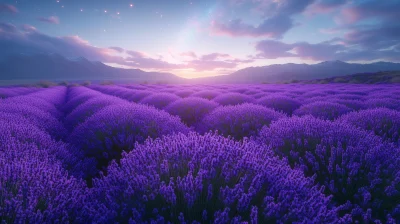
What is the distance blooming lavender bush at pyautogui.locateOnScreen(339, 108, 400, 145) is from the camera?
11.9 ft

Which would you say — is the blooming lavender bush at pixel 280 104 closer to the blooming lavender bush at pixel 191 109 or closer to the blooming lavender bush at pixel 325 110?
the blooming lavender bush at pixel 325 110

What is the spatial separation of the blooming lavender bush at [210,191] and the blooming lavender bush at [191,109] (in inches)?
169

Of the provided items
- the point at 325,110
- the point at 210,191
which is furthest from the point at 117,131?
the point at 325,110

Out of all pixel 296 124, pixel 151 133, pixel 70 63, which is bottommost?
pixel 151 133

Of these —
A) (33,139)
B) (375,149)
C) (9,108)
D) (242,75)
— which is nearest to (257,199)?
(375,149)

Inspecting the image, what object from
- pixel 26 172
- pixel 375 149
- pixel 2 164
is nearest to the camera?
pixel 26 172

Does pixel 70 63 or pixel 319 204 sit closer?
pixel 319 204

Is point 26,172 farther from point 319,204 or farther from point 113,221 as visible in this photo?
point 319,204

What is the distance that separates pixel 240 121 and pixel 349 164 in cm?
233

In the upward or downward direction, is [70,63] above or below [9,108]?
above

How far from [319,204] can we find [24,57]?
250299 mm

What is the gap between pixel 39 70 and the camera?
179875 millimetres

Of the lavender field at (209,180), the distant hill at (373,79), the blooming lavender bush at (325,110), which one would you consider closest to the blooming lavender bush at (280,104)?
the blooming lavender bush at (325,110)

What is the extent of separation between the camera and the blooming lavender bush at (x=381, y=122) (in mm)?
3619
